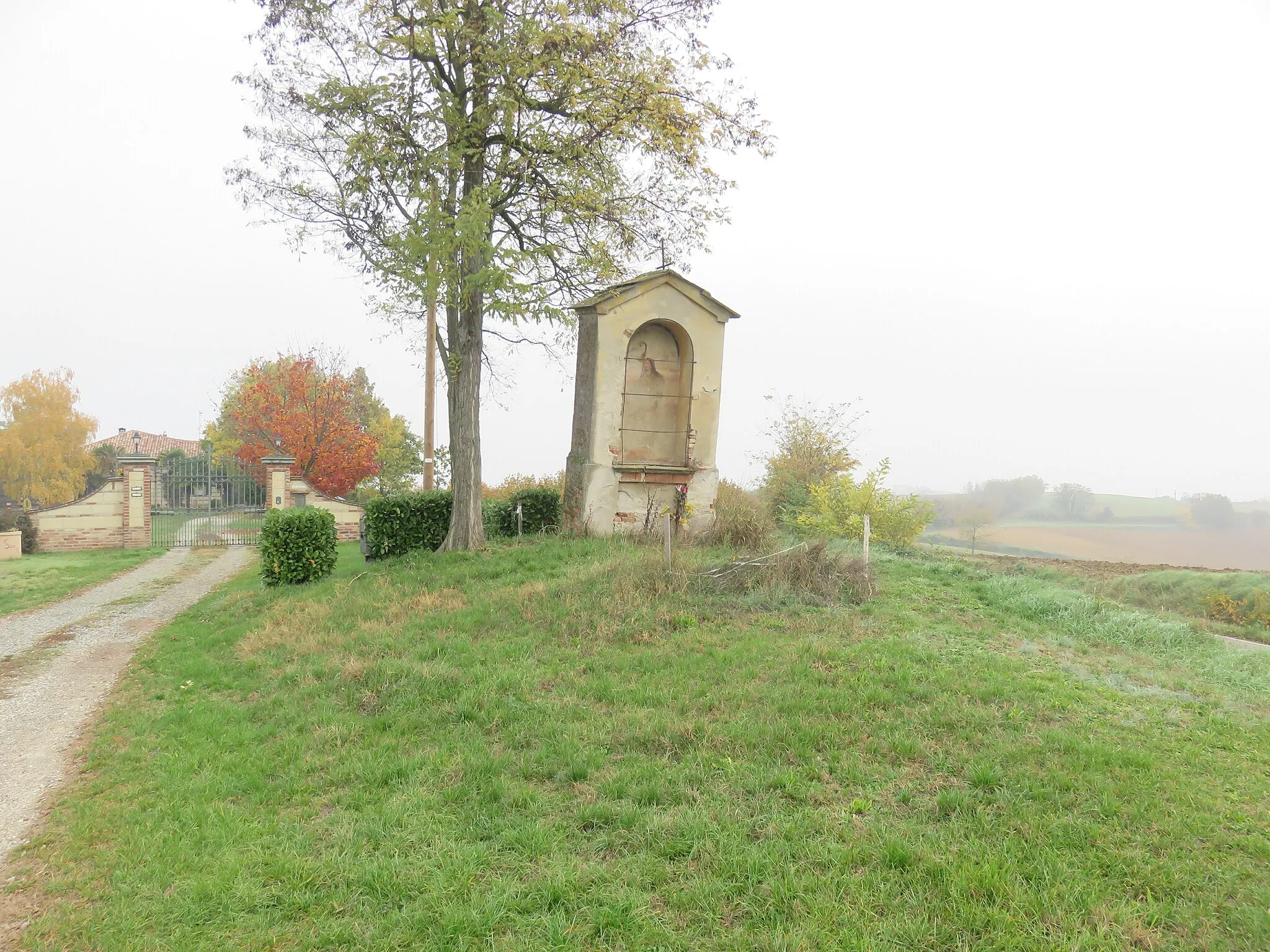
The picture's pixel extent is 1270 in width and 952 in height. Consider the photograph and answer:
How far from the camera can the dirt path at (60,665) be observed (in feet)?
18.1

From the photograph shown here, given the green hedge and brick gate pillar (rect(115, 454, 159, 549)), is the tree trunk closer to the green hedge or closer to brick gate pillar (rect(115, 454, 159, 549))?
the green hedge

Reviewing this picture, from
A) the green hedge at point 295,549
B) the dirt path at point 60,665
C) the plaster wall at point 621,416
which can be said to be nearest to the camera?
the dirt path at point 60,665

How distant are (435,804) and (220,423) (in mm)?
39978

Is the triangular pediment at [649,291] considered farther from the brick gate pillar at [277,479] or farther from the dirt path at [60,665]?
the brick gate pillar at [277,479]

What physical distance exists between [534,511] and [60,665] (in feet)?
23.8

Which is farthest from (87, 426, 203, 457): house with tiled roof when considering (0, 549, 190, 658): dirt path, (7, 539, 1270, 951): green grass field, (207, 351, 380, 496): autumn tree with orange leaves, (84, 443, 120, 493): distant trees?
(7, 539, 1270, 951): green grass field

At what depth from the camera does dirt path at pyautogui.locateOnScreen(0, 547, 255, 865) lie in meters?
5.52

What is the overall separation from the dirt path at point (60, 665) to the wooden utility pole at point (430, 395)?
15.7ft

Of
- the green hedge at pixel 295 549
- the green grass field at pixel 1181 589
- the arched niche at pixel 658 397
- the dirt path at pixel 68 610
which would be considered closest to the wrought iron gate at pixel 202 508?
the dirt path at pixel 68 610

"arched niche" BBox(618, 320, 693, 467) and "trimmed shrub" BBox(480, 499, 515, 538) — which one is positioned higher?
"arched niche" BBox(618, 320, 693, 467)

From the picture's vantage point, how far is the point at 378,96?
1166 centimetres

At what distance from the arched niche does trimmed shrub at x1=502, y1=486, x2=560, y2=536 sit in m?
1.76

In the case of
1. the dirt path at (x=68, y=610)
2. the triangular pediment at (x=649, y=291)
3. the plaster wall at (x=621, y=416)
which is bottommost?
the dirt path at (x=68, y=610)

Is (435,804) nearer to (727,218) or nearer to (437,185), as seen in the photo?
(437,185)
